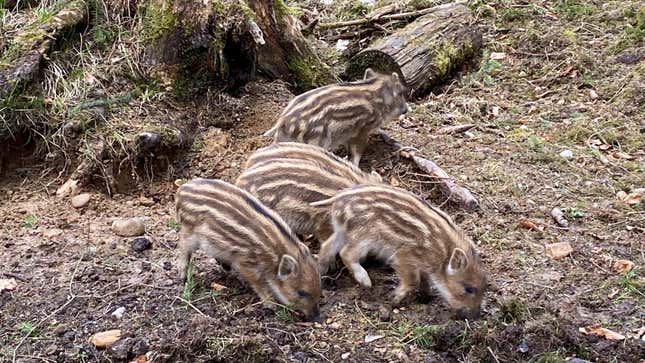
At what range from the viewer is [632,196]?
5254 mm

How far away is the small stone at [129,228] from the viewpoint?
4.76m

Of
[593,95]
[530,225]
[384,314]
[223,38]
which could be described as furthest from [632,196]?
[223,38]

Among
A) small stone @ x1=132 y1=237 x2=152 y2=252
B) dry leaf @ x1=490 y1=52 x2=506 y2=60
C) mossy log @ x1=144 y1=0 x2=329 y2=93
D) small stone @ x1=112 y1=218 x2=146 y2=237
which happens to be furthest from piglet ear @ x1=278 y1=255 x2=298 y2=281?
dry leaf @ x1=490 y1=52 x2=506 y2=60

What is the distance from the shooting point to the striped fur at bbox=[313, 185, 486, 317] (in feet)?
13.7

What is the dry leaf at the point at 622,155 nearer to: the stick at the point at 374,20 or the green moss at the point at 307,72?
the green moss at the point at 307,72

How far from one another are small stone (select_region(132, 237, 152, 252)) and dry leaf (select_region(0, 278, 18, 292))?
68 centimetres

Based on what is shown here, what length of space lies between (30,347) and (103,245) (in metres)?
0.95

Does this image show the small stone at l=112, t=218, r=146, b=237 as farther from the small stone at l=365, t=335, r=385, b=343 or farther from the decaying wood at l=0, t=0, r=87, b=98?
the small stone at l=365, t=335, r=385, b=343

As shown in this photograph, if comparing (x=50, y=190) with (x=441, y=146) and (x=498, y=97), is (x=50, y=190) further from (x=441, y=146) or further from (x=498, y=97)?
(x=498, y=97)

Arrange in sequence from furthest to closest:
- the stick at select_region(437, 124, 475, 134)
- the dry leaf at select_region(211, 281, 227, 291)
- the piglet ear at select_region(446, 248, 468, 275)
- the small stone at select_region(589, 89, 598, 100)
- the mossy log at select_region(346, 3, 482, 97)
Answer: the mossy log at select_region(346, 3, 482, 97) < the small stone at select_region(589, 89, 598, 100) < the stick at select_region(437, 124, 475, 134) < the dry leaf at select_region(211, 281, 227, 291) < the piglet ear at select_region(446, 248, 468, 275)

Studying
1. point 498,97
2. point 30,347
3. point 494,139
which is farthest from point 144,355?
point 498,97

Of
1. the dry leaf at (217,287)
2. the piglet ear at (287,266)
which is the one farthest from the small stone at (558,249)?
the dry leaf at (217,287)

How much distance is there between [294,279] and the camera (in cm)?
411

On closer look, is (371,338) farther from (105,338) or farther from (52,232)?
(52,232)
